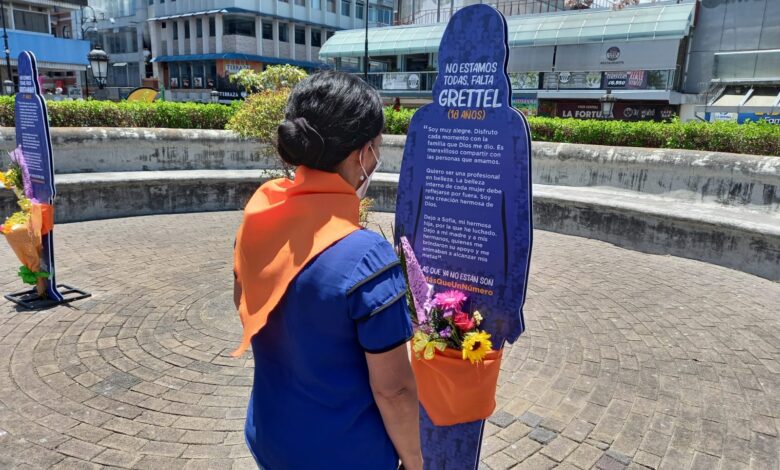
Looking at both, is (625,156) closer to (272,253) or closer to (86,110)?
(272,253)

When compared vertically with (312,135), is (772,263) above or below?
below

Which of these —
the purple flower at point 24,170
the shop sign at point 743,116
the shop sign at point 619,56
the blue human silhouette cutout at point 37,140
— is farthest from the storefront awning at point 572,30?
the purple flower at point 24,170

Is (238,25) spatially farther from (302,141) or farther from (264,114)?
(302,141)

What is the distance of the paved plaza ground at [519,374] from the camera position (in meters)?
3.21

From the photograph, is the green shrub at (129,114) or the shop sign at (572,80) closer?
the green shrub at (129,114)

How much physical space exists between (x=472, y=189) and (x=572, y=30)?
90.1 ft

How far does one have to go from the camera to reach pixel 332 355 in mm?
1432

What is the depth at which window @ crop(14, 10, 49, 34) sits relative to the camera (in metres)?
35.8

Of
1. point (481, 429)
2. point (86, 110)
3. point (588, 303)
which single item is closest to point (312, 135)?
point (481, 429)

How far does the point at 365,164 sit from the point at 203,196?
928 centimetres

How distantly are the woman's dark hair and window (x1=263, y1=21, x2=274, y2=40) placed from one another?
4635 cm

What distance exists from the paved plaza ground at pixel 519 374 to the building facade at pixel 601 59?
1920cm

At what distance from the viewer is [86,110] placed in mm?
10391

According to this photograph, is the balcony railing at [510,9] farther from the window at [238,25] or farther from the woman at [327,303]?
the woman at [327,303]
